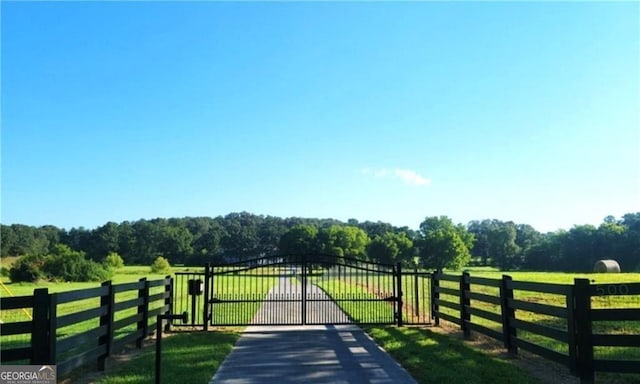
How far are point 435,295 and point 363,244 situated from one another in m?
77.2

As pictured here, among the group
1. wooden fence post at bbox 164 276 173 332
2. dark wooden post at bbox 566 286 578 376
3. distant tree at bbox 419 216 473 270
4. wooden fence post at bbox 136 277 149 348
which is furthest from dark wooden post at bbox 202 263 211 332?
distant tree at bbox 419 216 473 270

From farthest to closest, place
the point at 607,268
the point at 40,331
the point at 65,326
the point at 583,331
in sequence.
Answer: the point at 607,268
the point at 65,326
the point at 583,331
the point at 40,331

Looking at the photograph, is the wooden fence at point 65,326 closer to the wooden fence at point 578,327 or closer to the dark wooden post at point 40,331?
the dark wooden post at point 40,331

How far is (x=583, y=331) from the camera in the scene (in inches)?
261

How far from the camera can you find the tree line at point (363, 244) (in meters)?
75.4

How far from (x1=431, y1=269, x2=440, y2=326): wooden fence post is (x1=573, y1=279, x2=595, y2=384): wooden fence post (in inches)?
234

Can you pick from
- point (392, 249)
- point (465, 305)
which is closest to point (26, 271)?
point (465, 305)

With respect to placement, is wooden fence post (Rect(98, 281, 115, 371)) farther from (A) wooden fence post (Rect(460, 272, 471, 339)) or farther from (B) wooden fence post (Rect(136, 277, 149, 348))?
(A) wooden fence post (Rect(460, 272, 471, 339))

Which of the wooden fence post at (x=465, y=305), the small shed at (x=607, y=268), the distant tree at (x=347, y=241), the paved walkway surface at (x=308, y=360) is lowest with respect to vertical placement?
the small shed at (x=607, y=268)

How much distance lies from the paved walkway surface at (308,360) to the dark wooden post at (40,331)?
2115 mm

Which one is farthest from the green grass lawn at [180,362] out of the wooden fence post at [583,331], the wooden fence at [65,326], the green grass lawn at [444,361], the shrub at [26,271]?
the shrub at [26,271]

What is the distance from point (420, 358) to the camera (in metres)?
8.34

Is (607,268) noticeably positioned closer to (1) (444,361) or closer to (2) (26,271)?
(1) (444,361)

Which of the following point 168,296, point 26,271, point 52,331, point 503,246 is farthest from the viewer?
point 503,246
